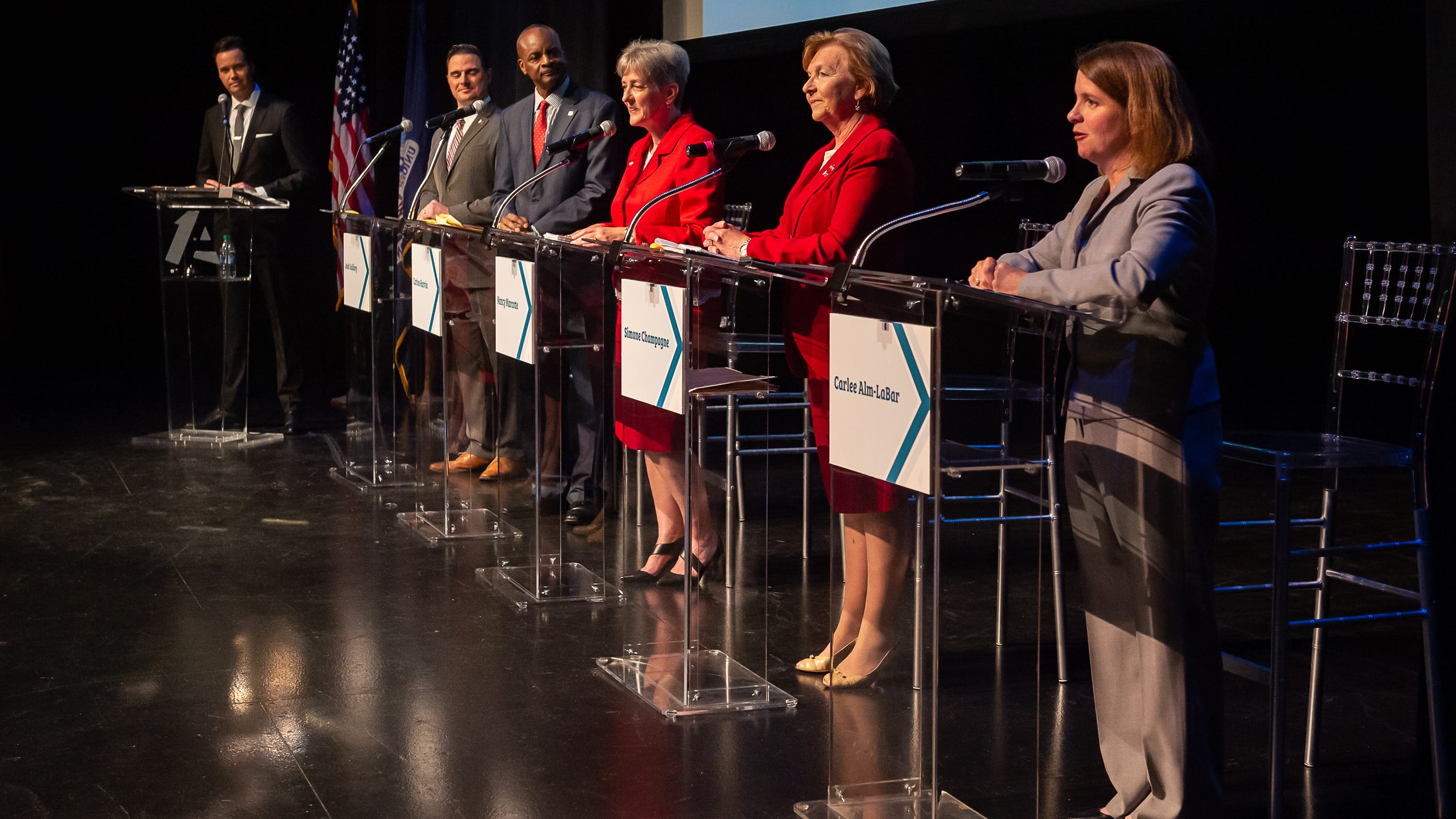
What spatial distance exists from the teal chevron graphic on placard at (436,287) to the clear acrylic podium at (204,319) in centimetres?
219

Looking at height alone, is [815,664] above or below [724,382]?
below

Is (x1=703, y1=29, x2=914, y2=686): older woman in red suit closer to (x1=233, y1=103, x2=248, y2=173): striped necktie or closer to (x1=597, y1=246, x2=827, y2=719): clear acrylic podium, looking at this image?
(x1=597, y1=246, x2=827, y2=719): clear acrylic podium

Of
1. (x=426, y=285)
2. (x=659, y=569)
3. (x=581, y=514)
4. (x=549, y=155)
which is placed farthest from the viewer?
(x=426, y=285)

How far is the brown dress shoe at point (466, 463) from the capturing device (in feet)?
16.1

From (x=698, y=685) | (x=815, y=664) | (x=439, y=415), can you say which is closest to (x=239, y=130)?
(x=439, y=415)

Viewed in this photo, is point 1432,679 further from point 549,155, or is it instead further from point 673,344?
point 549,155

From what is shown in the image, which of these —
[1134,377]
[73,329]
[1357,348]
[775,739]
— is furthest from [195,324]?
[1134,377]

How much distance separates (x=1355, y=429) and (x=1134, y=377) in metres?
4.38

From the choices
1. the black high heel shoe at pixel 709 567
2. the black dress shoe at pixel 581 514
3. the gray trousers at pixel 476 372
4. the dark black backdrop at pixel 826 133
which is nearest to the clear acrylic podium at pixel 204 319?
the dark black backdrop at pixel 826 133

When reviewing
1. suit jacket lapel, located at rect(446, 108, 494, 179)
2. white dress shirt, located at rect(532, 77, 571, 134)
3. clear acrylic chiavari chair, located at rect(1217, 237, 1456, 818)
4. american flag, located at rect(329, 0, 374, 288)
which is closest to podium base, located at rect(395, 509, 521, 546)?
white dress shirt, located at rect(532, 77, 571, 134)

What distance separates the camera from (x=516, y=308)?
4270 mm

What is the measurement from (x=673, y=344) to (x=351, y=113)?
5.69 meters

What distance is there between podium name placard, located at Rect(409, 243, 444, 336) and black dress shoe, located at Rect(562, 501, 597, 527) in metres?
1.23

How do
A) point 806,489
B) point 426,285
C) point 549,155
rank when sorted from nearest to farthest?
point 806,489 → point 549,155 → point 426,285
